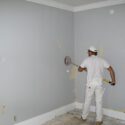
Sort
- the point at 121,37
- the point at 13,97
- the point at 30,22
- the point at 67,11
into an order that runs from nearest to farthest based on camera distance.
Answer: the point at 13,97 → the point at 30,22 → the point at 121,37 → the point at 67,11

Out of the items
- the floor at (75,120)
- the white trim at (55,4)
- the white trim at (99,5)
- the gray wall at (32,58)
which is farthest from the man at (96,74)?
the white trim at (55,4)

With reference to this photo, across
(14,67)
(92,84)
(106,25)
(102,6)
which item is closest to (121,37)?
(106,25)

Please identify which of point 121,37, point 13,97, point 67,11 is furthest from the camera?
point 67,11

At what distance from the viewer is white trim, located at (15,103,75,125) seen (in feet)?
14.5

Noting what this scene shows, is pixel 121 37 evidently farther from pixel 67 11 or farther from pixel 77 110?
pixel 77 110

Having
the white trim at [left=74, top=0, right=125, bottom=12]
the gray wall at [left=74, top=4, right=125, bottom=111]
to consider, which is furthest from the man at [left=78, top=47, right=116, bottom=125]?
the white trim at [left=74, top=0, right=125, bottom=12]

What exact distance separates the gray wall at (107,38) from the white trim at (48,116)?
0.50 metres

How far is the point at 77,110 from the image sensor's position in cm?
549

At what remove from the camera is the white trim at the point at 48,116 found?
443cm

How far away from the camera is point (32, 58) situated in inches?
174

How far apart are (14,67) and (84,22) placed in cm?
213

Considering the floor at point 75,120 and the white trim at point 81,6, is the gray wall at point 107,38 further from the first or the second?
the floor at point 75,120

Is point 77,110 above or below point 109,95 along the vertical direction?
below

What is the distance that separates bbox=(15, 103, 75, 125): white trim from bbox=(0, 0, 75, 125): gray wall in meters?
0.08
